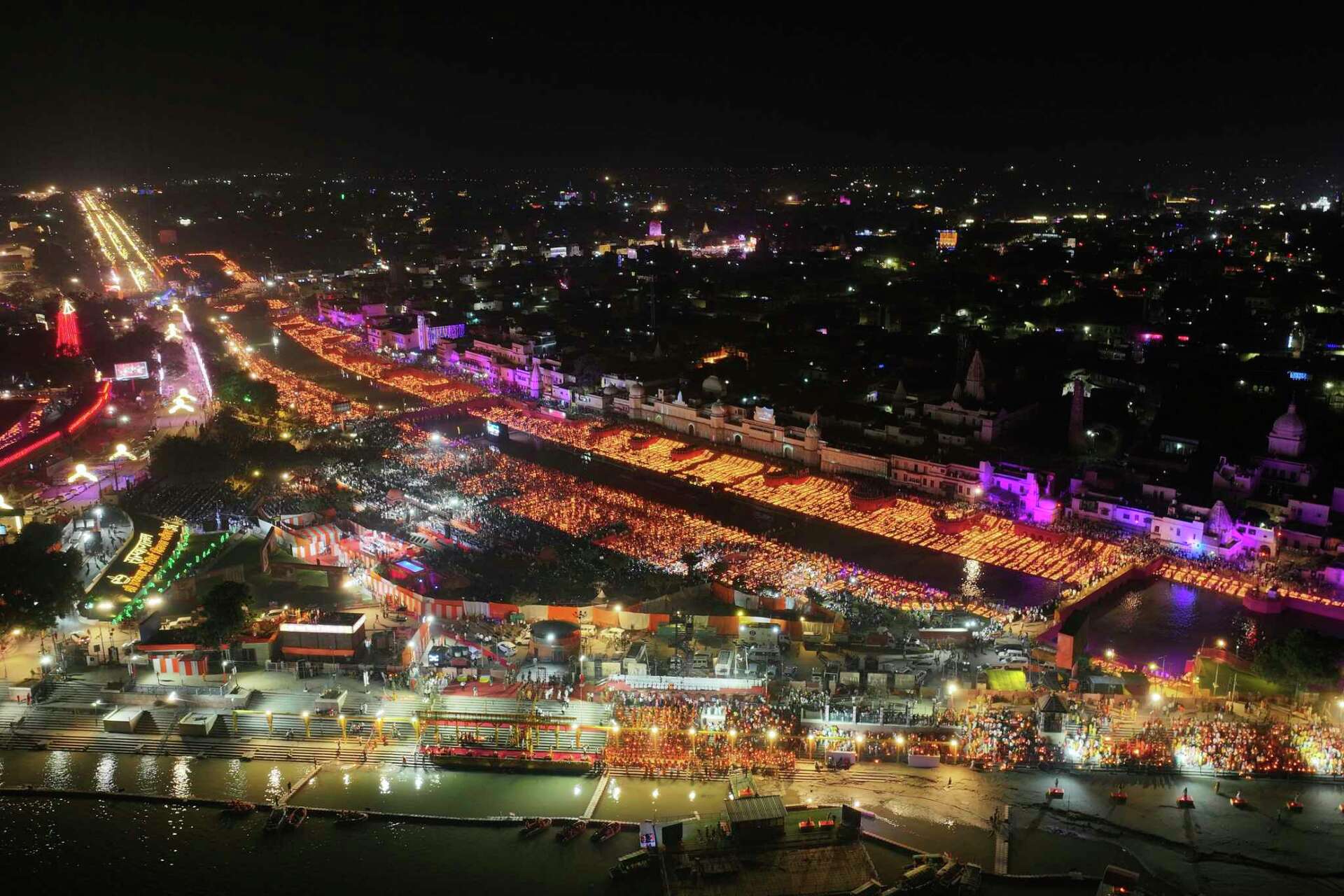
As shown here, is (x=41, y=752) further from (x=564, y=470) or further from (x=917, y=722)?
(x=564, y=470)

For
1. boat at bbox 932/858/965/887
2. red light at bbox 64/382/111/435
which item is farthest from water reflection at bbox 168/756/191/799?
red light at bbox 64/382/111/435

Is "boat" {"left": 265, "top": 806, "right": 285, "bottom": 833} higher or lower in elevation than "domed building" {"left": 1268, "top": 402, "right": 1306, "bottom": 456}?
lower

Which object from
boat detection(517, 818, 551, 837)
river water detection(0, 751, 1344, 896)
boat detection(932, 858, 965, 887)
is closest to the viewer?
boat detection(932, 858, 965, 887)

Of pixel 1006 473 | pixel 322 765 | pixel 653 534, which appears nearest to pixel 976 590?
pixel 1006 473

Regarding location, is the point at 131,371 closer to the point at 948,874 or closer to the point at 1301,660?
the point at 948,874

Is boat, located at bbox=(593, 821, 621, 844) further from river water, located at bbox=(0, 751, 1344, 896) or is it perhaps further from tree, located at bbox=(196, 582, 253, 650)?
tree, located at bbox=(196, 582, 253, 650)

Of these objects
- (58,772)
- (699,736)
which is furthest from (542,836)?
(58,772)

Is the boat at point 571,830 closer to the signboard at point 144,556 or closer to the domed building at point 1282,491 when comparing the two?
the signboard at point 144,556

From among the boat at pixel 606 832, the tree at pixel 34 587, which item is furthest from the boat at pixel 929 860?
the tree at pixel 34 587
